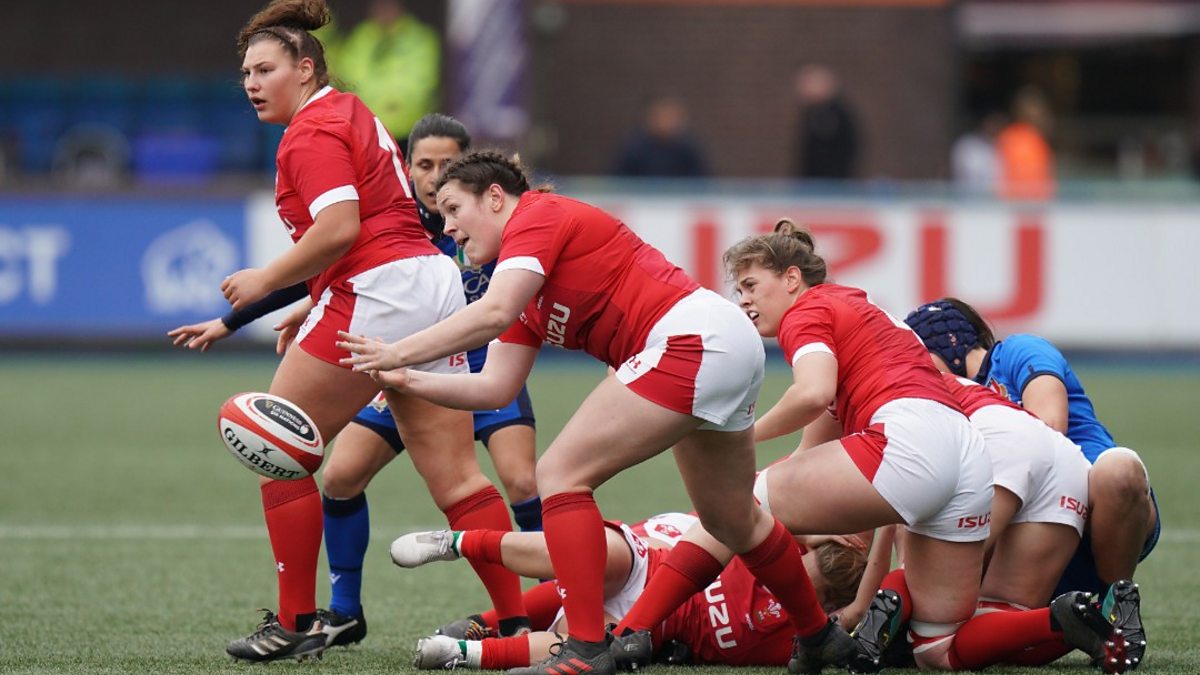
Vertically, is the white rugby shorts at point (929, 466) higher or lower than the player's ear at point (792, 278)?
lower

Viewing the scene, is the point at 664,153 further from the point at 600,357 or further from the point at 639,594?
the point at 600,357

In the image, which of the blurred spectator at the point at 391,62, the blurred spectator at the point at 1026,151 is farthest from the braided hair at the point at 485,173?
the blurred spectator at the point at 1026,151

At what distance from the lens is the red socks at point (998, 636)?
462 centimetres

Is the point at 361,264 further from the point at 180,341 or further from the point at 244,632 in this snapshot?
the point at 244,632

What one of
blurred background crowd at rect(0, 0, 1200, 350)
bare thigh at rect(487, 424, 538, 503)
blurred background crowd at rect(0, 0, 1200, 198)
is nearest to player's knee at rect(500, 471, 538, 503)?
bare thigh at rect(487, 424, 538, 503)

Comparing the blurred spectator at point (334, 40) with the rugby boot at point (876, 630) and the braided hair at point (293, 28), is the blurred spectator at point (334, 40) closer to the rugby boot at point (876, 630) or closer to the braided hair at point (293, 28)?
the braided hair at point (293, 28)

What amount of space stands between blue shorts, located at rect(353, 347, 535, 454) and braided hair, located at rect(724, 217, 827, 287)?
871 millimetres

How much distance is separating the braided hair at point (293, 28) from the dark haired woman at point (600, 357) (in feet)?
2.44

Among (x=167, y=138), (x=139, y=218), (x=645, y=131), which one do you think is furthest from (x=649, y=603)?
(x=167, y=138)

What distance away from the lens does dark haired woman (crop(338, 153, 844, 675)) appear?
4312 mm

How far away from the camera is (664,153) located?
1524 cm

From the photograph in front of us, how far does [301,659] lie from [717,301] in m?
1.66

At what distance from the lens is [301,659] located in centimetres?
491

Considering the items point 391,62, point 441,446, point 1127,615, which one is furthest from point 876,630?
point 391,62
